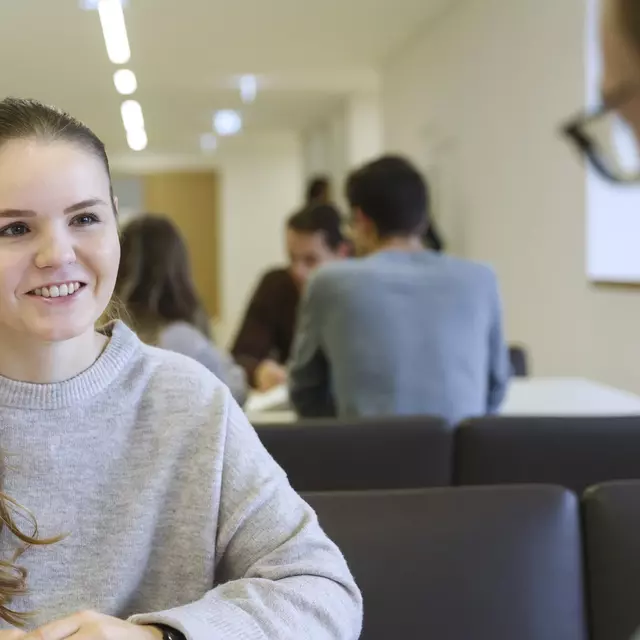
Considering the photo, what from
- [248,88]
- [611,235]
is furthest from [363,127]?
[248,88]

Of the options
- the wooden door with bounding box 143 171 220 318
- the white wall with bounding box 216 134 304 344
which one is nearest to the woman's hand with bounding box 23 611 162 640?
the wooden door with bounding box 143 171 220 318

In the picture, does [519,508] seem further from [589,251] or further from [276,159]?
[276,159]

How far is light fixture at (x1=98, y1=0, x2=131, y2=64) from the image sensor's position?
1461 mm

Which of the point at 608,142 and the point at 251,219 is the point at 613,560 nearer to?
the point at 608,142

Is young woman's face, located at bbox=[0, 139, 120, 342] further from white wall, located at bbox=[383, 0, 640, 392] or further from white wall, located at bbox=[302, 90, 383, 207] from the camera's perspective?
white wall, located at bbox=[302, 90, 383, 207]

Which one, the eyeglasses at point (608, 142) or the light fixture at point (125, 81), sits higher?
the light fixture at point (125, 81)

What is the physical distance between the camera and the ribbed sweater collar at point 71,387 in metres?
0.99

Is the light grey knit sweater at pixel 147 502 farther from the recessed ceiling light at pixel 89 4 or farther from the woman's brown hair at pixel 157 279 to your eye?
the woman's brown hair at pixel 157 279

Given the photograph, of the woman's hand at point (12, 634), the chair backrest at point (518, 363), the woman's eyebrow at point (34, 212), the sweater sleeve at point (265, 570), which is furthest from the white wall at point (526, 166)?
the woman's hand at point (12, 634)

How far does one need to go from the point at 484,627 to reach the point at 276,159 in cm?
501

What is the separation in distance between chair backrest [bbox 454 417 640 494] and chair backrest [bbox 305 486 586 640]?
396 millimetres

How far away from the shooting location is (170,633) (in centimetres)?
90

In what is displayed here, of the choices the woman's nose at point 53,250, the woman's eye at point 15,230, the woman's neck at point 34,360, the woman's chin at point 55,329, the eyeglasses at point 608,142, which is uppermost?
the eyeglasses at point 608,142

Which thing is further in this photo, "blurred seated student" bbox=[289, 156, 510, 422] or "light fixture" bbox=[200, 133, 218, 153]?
"light fixture" bbox=[200, 133, 218, 153]
